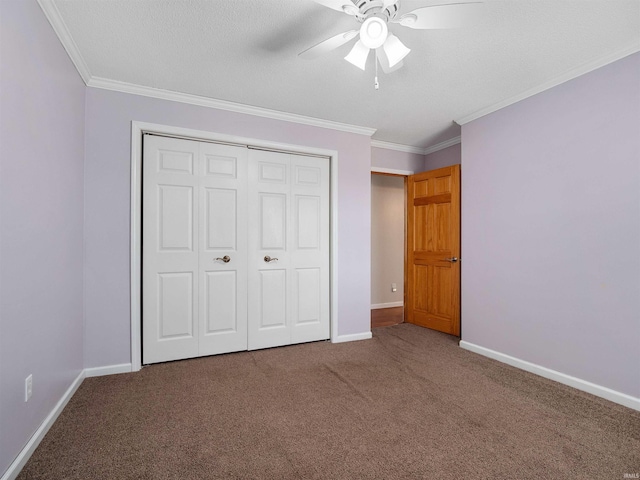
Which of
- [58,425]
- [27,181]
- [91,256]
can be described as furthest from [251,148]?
[58,425]

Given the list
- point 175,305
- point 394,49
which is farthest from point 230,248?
point 394,49

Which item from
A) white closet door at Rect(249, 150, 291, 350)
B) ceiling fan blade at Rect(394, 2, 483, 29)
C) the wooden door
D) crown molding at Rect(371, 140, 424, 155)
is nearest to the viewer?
ceiling fan blade at Rect(394, 2, 483, 29)

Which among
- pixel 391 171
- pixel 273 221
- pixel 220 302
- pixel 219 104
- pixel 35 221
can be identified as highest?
pixel 219 104

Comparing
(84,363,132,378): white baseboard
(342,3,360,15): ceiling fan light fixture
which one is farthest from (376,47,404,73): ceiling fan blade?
(84,363,132,378): white baseboard

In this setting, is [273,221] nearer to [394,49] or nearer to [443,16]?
[394,49]

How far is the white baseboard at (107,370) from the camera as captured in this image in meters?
2.67

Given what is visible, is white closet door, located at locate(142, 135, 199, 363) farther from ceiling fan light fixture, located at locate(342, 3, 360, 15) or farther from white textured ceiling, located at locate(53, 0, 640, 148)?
ceiling fan light fixture, located at locate(342, 3, 360, 15)

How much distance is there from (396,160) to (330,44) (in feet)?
9.63

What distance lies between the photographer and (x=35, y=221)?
1.76m

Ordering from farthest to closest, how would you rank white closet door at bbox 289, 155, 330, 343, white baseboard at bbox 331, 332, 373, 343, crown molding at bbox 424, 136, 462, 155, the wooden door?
1. crown molding at bbox 424, 136, 462, 155
2. the wooden door
3. white baseboard at bbox 331, 332, 373, 343
4. white closet door at bbox 289, 155, 330, 343

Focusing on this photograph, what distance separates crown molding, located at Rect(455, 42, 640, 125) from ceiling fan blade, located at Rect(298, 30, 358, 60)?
1.91 m

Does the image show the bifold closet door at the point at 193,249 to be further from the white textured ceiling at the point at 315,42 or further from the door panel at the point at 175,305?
the white textured ceiling at the point at 315,42

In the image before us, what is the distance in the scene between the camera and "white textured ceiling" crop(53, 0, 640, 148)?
1890mm

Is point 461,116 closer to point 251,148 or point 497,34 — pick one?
point 497,34
